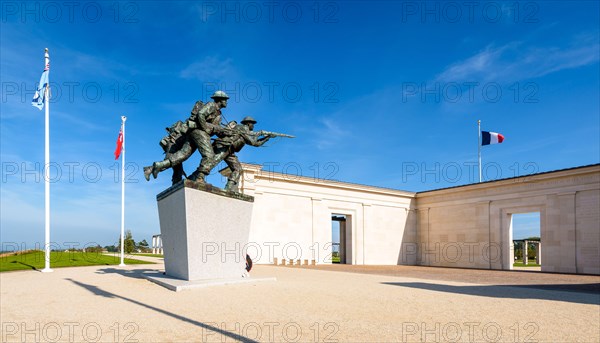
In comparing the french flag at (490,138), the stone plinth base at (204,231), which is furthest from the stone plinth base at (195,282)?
the french flag at (490,138)

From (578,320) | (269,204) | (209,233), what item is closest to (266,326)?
(578,320)

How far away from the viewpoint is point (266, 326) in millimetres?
6730

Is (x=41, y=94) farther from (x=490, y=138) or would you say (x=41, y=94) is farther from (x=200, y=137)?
(x=490, y=138)

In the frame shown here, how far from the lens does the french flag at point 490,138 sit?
3416cm

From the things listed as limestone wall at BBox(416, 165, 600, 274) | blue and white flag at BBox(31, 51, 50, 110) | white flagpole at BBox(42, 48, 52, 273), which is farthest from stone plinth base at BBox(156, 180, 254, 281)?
limestone wall at BBox(416, 165, 600, 274)

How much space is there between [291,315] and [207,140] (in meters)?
7.82

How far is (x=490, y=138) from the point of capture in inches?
1357

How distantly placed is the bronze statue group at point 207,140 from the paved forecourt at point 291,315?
13.5ft

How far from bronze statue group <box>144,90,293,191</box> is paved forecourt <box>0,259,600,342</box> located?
13.5ft

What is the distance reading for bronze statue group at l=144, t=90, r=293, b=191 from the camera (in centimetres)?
1393

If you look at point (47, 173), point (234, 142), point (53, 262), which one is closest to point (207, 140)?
point (234, 142)

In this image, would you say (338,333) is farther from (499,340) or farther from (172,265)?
(172,265)

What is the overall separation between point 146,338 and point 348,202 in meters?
29.6

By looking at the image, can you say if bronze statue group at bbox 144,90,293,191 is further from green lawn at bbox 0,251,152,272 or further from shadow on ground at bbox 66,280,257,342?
green lawn at bbox 0,251,152,272
